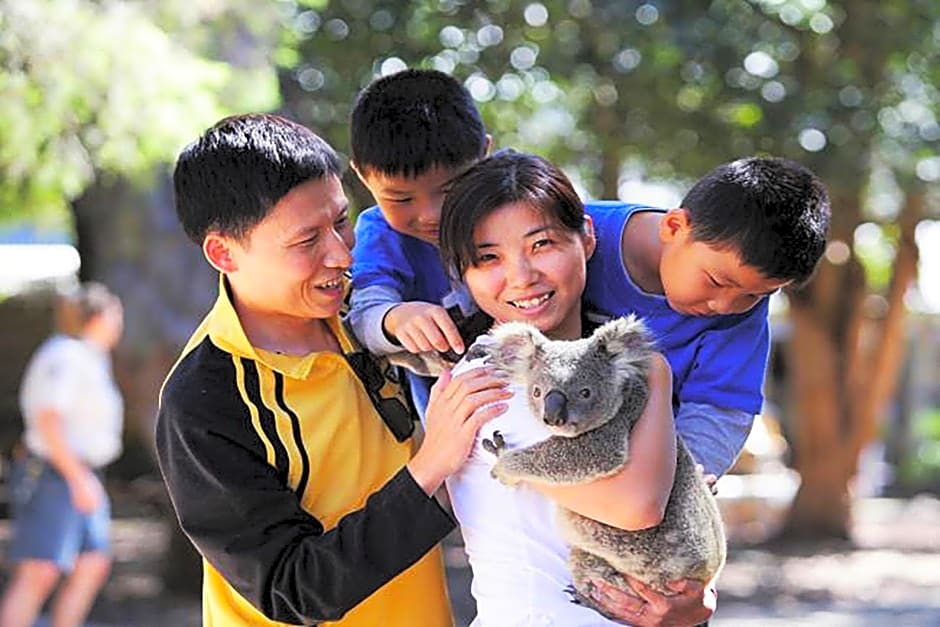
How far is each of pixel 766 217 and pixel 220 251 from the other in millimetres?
1002

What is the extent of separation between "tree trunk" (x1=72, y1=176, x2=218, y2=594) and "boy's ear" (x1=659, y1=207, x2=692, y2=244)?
7.66 metres

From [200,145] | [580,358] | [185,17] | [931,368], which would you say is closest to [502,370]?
[580,358]

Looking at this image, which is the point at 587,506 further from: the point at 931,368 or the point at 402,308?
the point at 931,368

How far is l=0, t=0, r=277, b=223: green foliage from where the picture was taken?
5.71m

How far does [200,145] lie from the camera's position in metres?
2.77

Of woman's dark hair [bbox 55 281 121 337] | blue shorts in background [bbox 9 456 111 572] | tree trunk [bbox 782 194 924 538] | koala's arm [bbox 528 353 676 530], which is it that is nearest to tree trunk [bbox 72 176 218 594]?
woman's dark hair [bbox 55 281 121 337]

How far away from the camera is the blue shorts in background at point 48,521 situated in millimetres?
8367

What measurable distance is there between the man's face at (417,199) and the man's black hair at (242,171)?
0.93ft

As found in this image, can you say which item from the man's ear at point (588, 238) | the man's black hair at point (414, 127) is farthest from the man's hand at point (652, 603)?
the man's black hair at point (414, 127)

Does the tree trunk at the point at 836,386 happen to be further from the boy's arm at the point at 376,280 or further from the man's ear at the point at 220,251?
the man's ear at the point at 220,251

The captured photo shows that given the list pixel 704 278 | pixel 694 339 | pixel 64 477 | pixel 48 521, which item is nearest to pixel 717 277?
pixel 704 278

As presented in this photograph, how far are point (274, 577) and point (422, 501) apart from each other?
10.8 inches

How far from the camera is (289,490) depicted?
263cm

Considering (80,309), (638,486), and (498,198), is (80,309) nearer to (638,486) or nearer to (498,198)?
(498,198)
